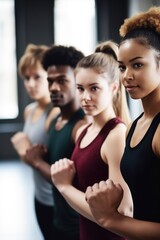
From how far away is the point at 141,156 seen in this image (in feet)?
2.39

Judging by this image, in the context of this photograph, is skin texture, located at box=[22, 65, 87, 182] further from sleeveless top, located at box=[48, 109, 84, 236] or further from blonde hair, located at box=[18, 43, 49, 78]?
blonde hair, located at box=[18, 43, 49, 78]

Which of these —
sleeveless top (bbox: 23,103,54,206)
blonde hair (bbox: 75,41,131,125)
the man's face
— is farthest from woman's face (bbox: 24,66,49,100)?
blonde hair (bbox: 75,41,131,125)

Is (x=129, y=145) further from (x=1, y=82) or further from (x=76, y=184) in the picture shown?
(x=1, y=82)

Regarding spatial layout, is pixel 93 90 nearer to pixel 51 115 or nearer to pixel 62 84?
pixel 62 84

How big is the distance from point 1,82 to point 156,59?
4.32m

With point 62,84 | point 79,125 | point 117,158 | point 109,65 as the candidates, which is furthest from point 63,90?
point 117,158

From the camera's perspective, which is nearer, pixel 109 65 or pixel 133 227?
pixel 133 227

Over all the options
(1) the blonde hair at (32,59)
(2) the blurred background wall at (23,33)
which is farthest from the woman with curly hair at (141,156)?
(2) the blurred background wall at (23,33)

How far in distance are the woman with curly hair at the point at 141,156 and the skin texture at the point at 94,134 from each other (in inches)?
6.4

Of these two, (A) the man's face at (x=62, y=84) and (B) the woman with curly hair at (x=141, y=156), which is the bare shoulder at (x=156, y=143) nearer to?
(B) the woman with curly hair at (x=141, y=156)

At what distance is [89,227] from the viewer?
41.5 inches

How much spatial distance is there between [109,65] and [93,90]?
0.08m

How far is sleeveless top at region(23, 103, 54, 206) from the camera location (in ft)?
5.67

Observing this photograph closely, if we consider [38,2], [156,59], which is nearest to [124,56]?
[156,59]
